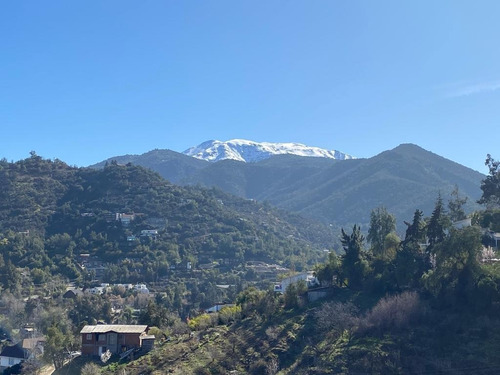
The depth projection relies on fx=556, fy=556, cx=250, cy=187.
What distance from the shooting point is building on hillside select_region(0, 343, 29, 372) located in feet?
144

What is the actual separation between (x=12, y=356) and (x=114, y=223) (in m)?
52.4

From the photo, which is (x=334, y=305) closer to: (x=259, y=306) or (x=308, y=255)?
(x=259, y=306)

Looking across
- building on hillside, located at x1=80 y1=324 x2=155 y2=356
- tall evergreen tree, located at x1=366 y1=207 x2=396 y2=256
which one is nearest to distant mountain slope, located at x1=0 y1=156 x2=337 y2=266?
building on hillside, located at x1=80 y1=324 x2=155 y2=356

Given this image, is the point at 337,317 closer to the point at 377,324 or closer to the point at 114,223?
the point at 377,324

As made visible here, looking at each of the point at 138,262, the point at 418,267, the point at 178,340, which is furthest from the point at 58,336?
the point at 138,262

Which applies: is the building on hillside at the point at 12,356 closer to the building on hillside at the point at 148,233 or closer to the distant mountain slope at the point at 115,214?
the distant mountain slope at the point at 115,214

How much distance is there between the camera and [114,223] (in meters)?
96.2

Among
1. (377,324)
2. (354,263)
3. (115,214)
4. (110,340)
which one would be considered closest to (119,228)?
(115,214)

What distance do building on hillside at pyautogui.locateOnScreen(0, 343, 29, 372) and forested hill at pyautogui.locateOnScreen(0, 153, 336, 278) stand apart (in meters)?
32.4

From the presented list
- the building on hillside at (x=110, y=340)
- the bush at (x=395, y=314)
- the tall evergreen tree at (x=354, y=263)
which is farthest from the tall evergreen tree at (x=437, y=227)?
the building on hillside at (x=110, y=340)

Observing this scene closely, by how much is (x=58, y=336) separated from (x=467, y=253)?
2583 cm

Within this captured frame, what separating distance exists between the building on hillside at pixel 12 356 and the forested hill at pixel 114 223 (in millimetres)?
32412

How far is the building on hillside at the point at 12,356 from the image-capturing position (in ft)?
144

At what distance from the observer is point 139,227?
97938 millimetres
